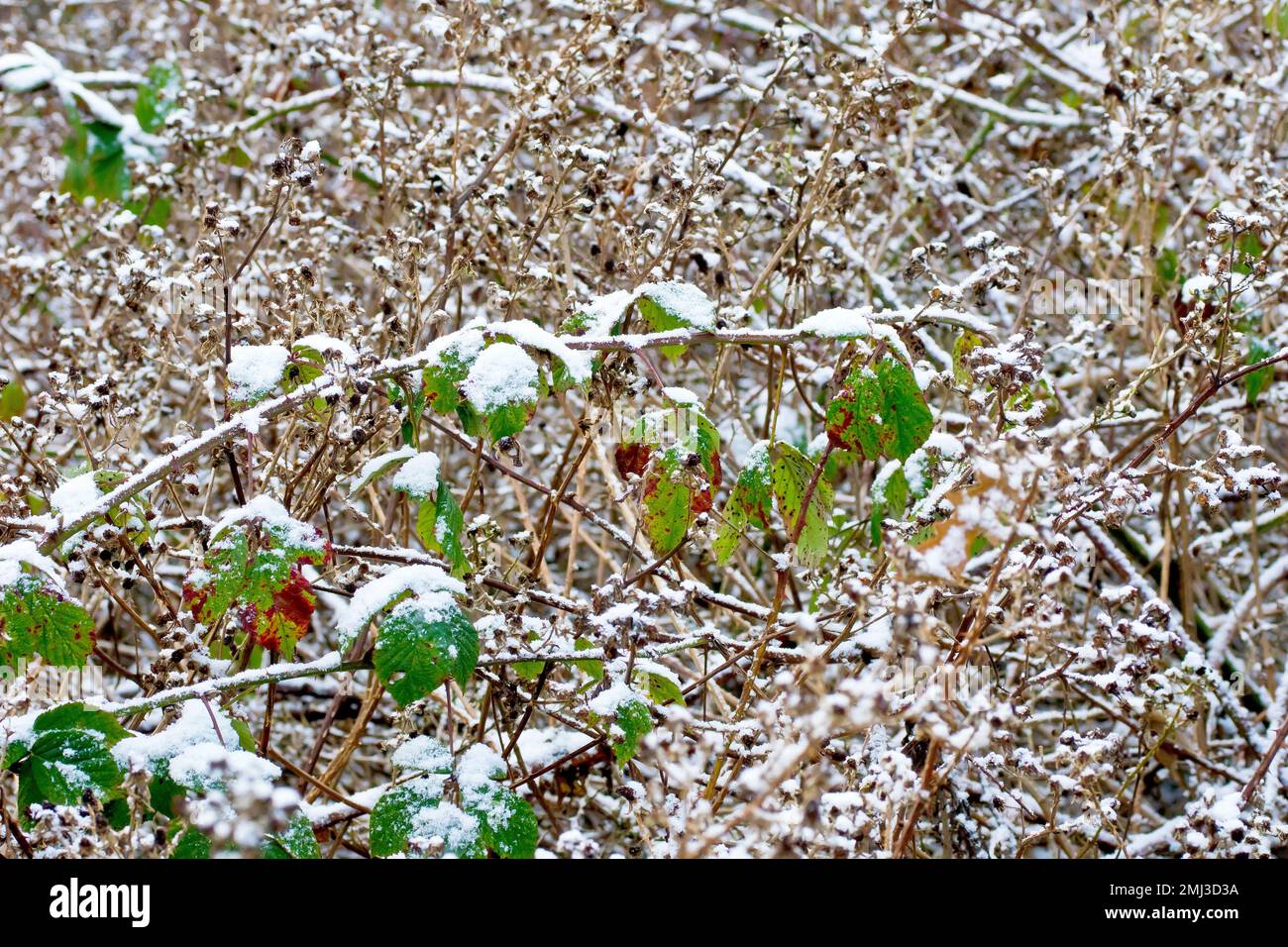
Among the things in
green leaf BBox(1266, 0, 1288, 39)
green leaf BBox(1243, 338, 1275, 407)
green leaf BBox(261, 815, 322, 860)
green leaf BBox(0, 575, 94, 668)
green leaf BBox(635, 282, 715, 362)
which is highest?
green leaf BBox(1266, 0, 1288, 39)

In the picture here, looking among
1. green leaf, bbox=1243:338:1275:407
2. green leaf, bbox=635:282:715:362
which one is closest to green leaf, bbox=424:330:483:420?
green leaf, bbox=635:282:715:362

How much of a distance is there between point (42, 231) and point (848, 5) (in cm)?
407

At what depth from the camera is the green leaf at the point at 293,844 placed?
1609 mm

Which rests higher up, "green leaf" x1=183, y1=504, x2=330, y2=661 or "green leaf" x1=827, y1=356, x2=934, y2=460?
"green leaf" x1=827, y1=356, x2=934, y2=460

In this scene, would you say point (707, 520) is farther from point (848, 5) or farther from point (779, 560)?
point (848, 5)

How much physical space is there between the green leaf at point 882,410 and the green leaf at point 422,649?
706 mm

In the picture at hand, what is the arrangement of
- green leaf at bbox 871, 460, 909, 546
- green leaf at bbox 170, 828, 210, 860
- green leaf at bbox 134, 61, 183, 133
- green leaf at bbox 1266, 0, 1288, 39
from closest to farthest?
1. green leaf at bbox 170, 828, 210, 860
2. green leaf at bbox 871, 460, 909, 546
3. green leaf at bbox 1266, 0, 1288, 39
4. green leaf at bbox 134, 61, 183, 133

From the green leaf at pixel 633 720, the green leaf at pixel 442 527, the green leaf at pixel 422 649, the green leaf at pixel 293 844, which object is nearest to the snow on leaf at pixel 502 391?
the green leaf at pixel 442 527

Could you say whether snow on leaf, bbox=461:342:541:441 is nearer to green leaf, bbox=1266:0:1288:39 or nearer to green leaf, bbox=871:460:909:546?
green leaf, bbox=871:460:909:546

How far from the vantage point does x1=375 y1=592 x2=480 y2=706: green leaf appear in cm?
165

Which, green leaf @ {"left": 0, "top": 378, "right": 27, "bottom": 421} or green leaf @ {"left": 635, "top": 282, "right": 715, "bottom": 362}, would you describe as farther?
green leaf @ {"left": 0, "top": 378, "right": 27, "bottom": 421}

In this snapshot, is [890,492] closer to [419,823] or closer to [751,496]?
[751,496]

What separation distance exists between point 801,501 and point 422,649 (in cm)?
75

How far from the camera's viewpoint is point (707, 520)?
6.75 ft
